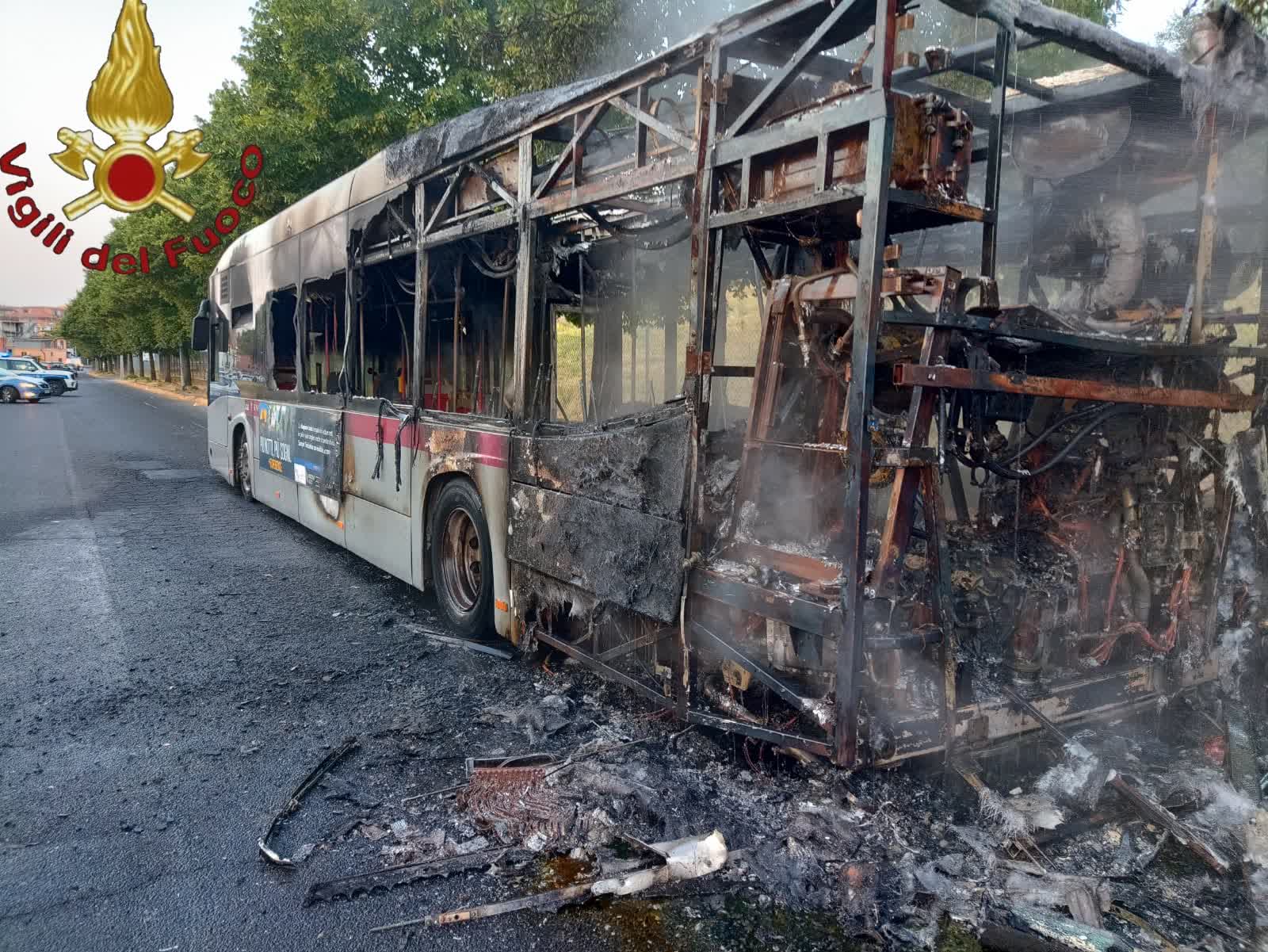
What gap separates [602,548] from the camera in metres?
4.38

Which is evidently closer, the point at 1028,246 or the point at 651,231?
the point at 651,231

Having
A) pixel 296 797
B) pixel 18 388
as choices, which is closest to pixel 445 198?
pixel 296 797

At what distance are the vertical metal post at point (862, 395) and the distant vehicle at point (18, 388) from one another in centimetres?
3974

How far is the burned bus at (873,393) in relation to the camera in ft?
10.9

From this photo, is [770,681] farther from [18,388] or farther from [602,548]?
[18,388]

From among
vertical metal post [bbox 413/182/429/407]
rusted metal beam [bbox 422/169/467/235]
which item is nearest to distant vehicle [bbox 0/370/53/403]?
vertical metal post [bbox 413/182/429/407]

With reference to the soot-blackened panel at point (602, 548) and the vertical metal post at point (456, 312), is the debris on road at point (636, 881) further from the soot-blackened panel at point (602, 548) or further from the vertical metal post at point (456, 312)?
the vertical metal post at point (456, 312)

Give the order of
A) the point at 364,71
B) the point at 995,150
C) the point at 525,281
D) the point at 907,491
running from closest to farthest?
the point at 907,491
the point at 995,150
the point at 525,281
the point at 364,71

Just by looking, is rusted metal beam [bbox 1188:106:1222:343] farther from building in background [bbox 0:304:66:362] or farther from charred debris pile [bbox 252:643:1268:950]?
building in background [bbox 0:304:66:362]

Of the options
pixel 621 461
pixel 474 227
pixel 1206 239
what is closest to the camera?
pixel 621 461

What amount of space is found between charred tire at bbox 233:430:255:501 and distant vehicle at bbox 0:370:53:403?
29.3 m

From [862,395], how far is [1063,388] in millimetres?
1118

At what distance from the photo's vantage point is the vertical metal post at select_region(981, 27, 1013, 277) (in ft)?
11.7

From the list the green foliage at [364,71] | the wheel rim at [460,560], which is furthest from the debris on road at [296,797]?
the green foliage at [364,71]
